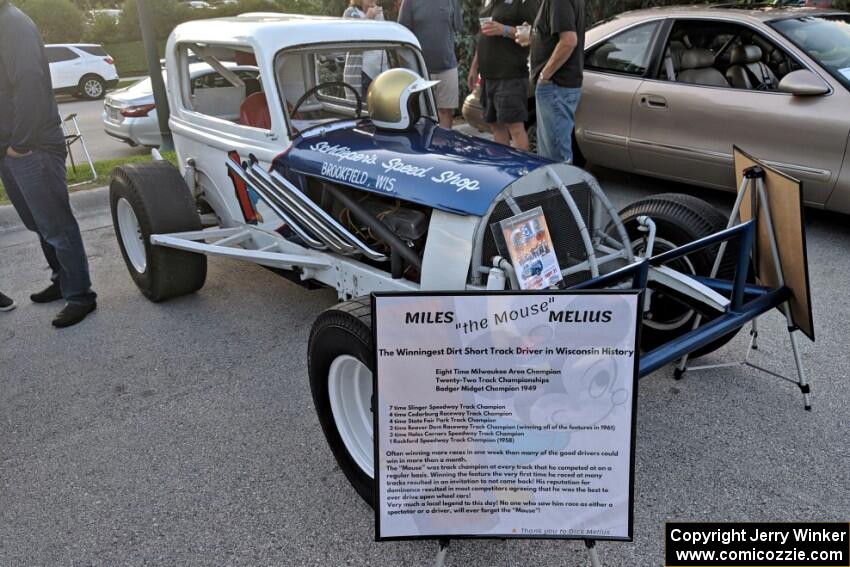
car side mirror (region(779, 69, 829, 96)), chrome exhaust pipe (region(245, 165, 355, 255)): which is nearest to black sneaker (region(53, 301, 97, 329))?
chrome exhaust pipe (region(245, 165, 355, 255))

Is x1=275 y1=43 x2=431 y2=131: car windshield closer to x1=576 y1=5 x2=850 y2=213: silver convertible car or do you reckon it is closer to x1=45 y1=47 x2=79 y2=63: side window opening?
x1=576 y1=5 x2=850 y2=213: silver convertible car

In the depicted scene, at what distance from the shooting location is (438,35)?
6.79 m

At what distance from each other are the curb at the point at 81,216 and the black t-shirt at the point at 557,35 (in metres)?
4.13

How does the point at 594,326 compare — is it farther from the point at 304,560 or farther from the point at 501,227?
the point at 304,560

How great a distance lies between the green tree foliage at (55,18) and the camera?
27172mm

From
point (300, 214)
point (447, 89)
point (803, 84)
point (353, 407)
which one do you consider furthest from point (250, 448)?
point (447, 89)

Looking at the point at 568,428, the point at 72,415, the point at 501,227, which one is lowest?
the point at 72,415

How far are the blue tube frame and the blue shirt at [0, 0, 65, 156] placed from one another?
3345mm

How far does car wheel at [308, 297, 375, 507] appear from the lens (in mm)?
2713

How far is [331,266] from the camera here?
388 centimetres

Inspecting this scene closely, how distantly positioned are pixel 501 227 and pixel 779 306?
1.36 meters

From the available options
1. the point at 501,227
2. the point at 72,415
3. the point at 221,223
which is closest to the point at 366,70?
the point at 221,223

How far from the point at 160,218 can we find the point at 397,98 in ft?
5.59

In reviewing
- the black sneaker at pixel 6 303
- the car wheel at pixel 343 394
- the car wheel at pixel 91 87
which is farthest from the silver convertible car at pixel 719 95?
the car wheel at pixel 91 87
